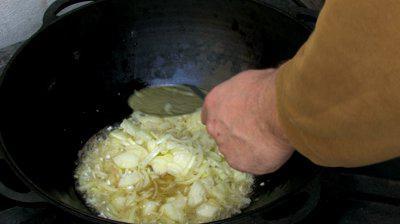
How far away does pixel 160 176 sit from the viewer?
92 cm

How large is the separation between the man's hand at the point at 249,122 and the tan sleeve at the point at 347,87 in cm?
6

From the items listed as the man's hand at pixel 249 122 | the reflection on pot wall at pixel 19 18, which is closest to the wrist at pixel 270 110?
the man's hand at pixel 249 122

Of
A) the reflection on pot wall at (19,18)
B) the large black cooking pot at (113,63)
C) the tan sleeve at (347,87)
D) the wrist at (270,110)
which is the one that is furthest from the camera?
the reflection on pot wall at (19,18)

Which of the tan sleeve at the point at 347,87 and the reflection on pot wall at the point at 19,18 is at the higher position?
the tan sleeve at the point at 347,87

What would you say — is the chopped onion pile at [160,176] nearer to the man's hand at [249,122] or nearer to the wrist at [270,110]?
the man's hand at [249,122]

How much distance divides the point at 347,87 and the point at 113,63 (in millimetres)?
673

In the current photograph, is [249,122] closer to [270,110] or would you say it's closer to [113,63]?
[270,110]

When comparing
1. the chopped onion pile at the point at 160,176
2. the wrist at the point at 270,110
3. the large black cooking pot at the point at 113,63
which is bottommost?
the chopped onion pile at the point at 160,176

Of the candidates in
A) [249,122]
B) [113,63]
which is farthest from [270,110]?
[113,63]

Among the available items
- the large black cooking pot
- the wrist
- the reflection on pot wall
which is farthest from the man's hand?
the reflection on pot wall

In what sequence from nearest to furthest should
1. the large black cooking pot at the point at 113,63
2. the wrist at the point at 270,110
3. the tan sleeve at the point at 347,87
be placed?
1. the tan sleeve at the point at 347,87
2. the wrist at the point at 270,110
3. the large black cooking pot at the point at 113,63

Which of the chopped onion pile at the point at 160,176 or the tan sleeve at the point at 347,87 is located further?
the chopped onion pile at the point at 160,176

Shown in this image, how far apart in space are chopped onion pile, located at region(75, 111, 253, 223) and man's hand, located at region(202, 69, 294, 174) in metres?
0.18

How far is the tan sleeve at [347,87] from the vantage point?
1.35 ft
